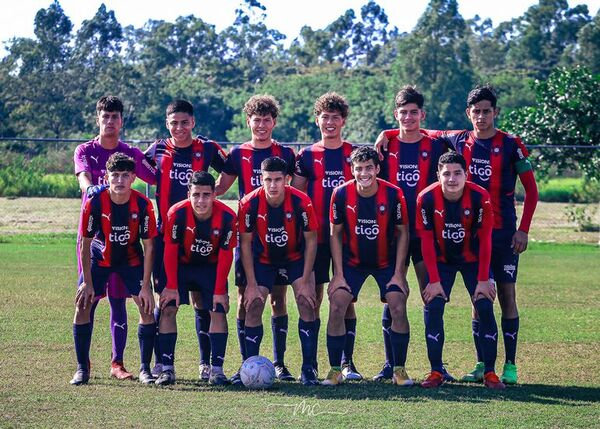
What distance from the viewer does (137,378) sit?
775cm

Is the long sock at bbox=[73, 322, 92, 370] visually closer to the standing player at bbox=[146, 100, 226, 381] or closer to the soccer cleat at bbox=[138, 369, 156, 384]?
the soccer cleat at bbox=[138, 369, 156, 384]

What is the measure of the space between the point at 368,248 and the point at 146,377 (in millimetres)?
1895

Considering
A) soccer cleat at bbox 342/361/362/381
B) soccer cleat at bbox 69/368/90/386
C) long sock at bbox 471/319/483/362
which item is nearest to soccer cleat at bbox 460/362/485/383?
long sock at bbox 471/319/483/362

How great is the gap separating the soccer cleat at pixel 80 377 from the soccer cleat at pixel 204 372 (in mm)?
841

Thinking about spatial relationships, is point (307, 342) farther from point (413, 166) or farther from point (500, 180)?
point (500, 180)

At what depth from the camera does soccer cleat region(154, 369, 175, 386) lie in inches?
A: 294

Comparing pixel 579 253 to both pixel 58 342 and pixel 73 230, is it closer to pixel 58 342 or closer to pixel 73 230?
pixel 73 230

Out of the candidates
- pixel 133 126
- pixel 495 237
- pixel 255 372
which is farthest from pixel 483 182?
pixel 133 126

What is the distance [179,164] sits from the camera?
8.10 meters

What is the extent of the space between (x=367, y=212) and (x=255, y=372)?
4.70ft

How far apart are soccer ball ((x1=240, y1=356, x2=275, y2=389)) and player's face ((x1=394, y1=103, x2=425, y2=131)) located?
2124 millimetres

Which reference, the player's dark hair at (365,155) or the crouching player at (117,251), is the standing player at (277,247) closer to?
the player's dark hair at (365,155)

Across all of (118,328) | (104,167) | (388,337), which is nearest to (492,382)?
(388,337)

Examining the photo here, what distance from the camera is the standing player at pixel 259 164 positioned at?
7.98m
